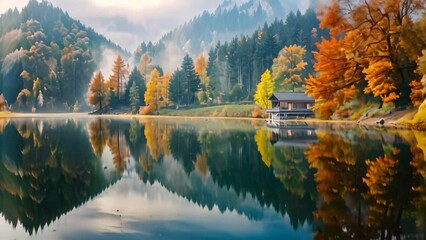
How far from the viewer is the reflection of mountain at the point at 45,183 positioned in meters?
9.70

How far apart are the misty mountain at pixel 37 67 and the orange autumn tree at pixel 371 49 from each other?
117631mm

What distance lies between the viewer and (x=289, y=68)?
83.6 metres

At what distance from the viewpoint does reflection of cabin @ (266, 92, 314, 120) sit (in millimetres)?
65625

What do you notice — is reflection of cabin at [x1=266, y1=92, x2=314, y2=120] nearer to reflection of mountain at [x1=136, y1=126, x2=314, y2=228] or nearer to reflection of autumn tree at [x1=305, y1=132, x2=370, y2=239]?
reflection of mountain at [x1=136, y1=126, x2=314, y2=228]

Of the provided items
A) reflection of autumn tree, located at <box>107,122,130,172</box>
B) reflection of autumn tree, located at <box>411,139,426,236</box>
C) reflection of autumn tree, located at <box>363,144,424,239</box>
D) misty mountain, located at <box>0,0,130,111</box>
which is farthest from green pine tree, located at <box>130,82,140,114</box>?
reflection of autumn tree, located at <box>363,144,424,239</box>

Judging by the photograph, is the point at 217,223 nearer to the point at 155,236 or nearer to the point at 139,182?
the point at 155,236

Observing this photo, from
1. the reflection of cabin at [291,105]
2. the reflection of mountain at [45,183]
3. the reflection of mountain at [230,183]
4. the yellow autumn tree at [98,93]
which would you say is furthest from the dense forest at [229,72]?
the reflection of mountain at [45,183]

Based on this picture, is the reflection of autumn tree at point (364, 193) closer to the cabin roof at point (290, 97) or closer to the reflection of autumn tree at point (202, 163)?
the reflection of autumn tree at point (202, 163)

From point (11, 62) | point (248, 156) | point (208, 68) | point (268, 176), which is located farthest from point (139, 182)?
point (11, 62)

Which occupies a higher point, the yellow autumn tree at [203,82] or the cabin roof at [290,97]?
the yellow autumn tree at [203,82]

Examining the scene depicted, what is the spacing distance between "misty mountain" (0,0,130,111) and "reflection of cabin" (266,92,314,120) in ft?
316

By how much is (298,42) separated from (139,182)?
104 meters

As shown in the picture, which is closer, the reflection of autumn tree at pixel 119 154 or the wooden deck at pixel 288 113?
the reflection of autumn tree at pixel 119 154

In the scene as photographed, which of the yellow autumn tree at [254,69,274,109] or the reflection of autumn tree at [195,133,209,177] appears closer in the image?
the reflection of autumn tree at [195,133,209,177]
